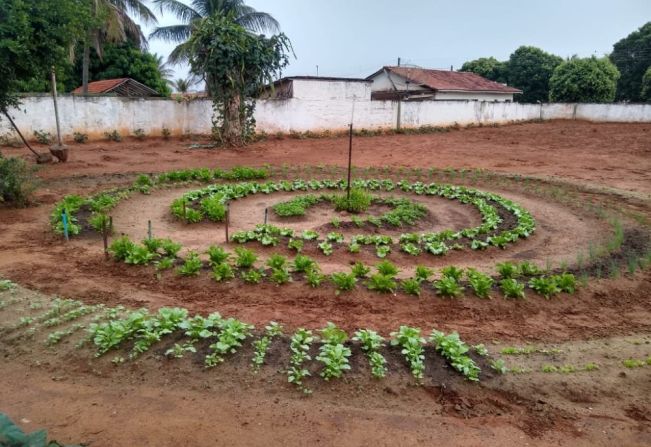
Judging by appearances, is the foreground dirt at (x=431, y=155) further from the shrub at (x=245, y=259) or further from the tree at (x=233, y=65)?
the shrub at (x=245, y=259)

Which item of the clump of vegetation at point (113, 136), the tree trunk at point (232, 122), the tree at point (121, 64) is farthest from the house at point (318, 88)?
the tree at point (121, 64)

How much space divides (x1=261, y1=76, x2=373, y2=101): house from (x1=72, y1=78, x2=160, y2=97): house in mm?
8706

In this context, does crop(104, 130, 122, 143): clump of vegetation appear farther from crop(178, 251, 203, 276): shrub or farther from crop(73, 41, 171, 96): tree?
crop(178, 251, 203, 276): shrub

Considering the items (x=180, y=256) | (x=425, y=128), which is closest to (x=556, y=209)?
(x=180, y=256)

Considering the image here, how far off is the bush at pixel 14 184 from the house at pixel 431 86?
23.7 m

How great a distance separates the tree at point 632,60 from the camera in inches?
1617

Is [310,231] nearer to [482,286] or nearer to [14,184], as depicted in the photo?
[482,286]

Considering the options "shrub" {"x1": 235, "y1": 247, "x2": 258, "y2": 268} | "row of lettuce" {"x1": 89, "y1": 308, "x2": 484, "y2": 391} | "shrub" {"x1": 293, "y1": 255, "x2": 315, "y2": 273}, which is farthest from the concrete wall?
"row of lettuce" {"x1": 89, "y1": 308, "x2": 484, "y2": 391}

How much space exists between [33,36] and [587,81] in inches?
1327

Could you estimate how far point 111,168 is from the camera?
574 inches

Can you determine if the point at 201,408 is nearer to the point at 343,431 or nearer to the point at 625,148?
the point at 343,431

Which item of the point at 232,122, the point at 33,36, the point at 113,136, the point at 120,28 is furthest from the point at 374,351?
the point at 120,28

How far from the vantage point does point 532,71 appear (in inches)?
1647

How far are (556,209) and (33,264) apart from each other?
32.3 feet
